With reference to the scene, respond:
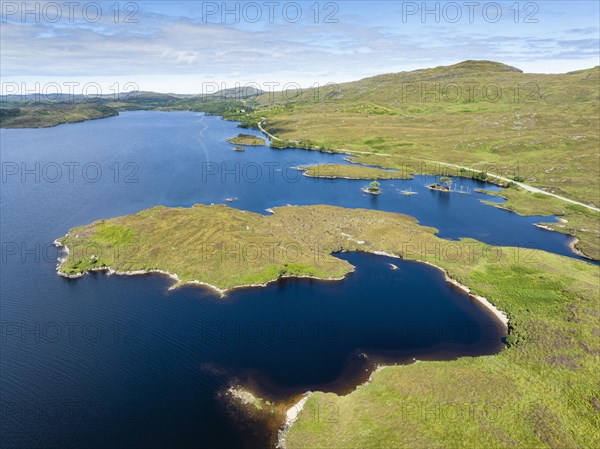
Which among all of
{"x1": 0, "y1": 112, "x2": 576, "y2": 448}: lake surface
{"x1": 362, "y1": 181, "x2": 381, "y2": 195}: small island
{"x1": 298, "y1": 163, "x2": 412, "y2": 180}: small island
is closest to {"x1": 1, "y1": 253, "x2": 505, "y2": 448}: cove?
{"x1": 0, "y1": 112, "x2": 576, "y2": 448}: lake surface

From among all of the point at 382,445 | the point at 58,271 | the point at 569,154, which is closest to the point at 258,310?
the point at 382,445

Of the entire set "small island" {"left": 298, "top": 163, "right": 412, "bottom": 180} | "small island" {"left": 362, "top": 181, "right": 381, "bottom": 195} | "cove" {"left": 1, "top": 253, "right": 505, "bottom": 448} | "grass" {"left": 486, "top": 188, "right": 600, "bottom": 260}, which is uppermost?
"small island" {"left": 298, "top": 163, "right": 412, "bottom": 180}

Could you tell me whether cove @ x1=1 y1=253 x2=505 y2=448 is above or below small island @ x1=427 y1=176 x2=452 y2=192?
below

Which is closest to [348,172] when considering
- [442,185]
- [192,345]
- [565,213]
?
[442,185]

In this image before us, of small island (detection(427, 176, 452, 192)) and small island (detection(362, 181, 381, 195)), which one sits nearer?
small island (detection(362, 181, 381, 195))

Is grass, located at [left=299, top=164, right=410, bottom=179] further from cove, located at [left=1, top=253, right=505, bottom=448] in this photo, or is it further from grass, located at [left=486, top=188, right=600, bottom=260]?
cove, located at [left=1, top=253, right=505, bottom=448]

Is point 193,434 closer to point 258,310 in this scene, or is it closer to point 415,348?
point 258,310

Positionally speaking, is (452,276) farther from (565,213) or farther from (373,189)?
(373,189)

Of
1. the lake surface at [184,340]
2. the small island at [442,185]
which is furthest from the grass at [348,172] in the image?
the lake surface at [184,340]
